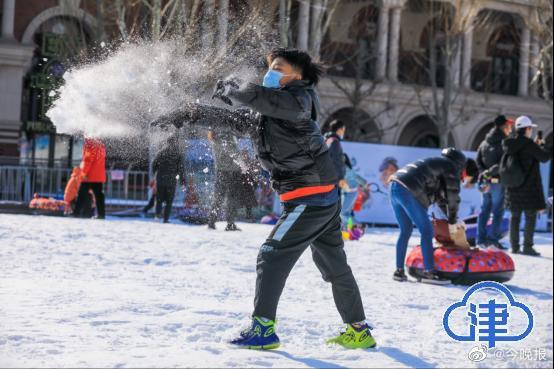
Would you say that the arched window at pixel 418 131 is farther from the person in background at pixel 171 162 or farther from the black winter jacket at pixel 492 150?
the person in background at pixel 171 162

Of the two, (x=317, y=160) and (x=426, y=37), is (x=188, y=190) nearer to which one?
(x=317, y=160)

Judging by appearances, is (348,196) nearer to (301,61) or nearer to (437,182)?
(437,182)

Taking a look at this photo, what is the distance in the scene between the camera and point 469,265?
7.41 m

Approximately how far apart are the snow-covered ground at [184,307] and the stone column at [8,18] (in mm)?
16351

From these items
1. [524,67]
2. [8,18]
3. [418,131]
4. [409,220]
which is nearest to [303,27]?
[418,131]

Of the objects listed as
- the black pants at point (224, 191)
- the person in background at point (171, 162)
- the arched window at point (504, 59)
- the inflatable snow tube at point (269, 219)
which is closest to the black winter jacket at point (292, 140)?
the black pants at point (224, 191)

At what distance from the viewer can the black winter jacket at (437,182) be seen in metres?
7.07

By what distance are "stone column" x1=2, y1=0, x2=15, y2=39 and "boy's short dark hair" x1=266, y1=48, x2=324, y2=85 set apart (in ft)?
73.0

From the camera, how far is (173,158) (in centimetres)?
472

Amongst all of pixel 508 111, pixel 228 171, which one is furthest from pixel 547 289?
pixel 508 111

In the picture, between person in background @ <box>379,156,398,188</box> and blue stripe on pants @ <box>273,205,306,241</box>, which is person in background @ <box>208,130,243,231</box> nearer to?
blue stripe on pants @ <box>273,205,306,241</box>

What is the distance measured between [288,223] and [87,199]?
32.3 ft

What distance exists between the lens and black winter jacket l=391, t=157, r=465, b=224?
7066 mm

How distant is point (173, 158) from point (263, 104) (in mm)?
1175
